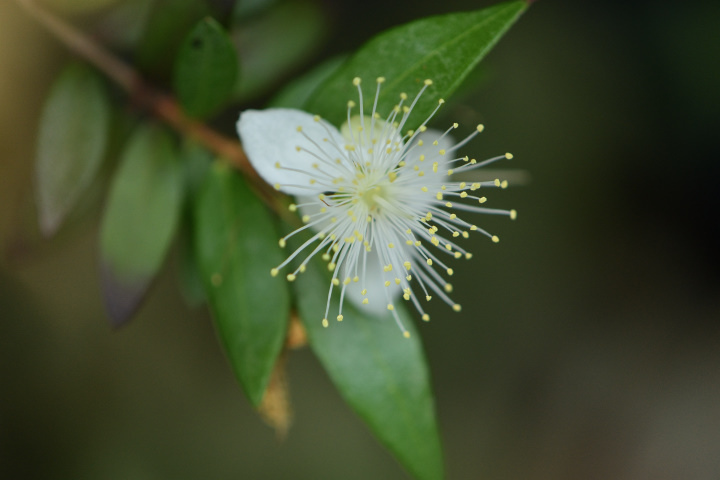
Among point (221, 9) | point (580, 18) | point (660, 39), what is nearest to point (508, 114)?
point (580, 18)

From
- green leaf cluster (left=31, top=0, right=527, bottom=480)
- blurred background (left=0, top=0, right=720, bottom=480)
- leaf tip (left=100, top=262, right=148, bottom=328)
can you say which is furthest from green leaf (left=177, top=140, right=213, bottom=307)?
blurred background (left=0, top=0, right=720, bottom=480)

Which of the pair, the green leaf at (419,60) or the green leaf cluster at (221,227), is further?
the green leaf cluster at (221,227)

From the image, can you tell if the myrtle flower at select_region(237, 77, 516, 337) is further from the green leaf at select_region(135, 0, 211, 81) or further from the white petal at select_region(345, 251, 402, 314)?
the green leaf at select_region(135, 0, 211, 81)

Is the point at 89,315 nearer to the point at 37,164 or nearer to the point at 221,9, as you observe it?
the point at 37,164

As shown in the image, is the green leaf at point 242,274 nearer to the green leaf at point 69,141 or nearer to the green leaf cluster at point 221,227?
the green leaf cluster at point 221,227

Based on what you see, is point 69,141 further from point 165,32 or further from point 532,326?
point 532,326

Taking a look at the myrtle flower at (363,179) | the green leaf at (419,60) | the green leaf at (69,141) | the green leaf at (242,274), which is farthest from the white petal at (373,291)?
the green leaf at (69,141)

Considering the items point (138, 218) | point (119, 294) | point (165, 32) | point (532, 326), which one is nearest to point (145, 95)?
point (165, 32)
